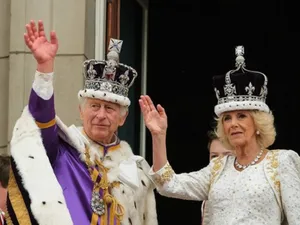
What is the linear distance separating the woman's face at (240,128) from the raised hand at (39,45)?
1.01 metres

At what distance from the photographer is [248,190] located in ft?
14.4

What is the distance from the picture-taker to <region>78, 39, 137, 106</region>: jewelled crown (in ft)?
15.7

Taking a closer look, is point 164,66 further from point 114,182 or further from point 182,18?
point 114,182

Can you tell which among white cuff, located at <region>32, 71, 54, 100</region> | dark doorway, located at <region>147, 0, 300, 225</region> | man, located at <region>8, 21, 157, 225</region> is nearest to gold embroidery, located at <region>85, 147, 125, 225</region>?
man, located at <region>8, 21, 157, 225</region>

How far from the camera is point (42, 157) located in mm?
4250

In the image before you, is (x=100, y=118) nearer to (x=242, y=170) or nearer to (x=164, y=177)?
(x=164, y=177)

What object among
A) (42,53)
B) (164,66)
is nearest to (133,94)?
(164,66)

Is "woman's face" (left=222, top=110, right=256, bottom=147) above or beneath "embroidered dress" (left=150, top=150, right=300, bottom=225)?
above

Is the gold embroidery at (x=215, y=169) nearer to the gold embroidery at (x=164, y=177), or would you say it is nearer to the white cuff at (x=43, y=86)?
the gold embroidery at (x=164, y=177)

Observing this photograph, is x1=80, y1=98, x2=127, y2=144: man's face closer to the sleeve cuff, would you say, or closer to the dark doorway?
the sleeve cuff

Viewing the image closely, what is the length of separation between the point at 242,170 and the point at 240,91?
1.44ft

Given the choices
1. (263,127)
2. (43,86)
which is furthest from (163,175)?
(43,86)

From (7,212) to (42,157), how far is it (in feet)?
1.04

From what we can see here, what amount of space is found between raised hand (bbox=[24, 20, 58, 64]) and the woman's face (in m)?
1.01
